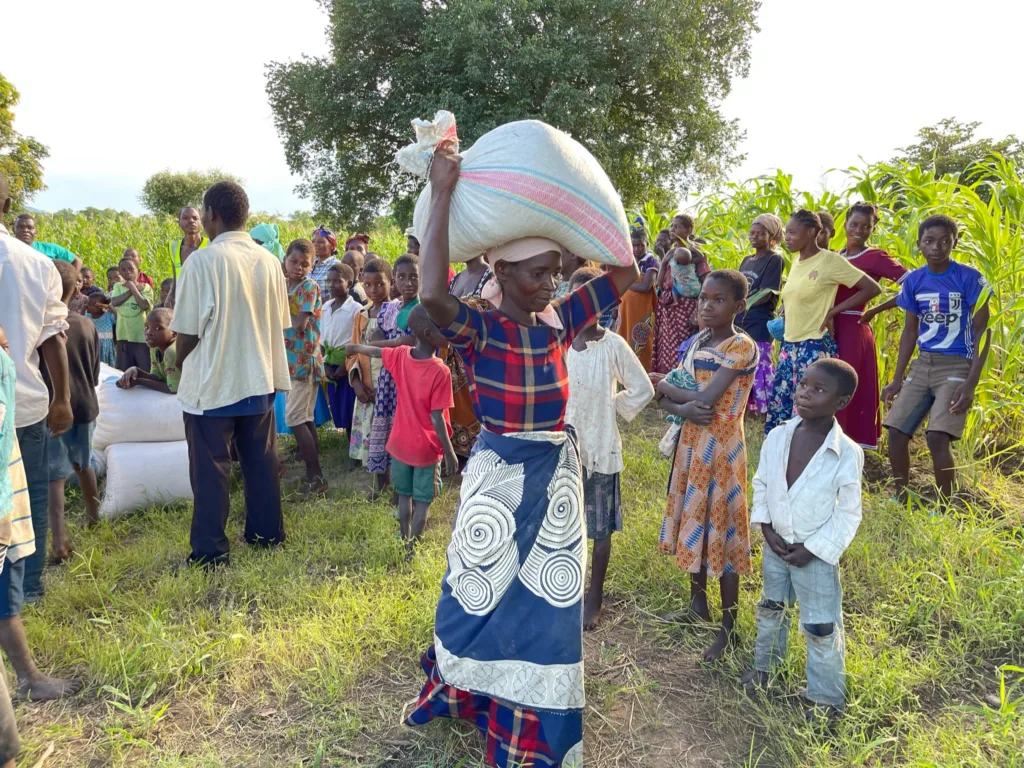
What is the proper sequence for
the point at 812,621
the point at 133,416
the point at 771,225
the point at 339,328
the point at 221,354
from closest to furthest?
the point at 812,621 → the point at 221,354 → the point at 133,416 → the point at 339,328 → the point at 771,225

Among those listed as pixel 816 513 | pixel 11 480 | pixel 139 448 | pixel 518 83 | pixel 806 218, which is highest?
pixel 518 83

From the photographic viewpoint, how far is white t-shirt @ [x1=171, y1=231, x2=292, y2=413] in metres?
3.54

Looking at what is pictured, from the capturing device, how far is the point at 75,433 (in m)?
4.09

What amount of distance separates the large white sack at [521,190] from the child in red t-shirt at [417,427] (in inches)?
66.1

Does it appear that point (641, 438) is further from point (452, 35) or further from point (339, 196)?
point (339, 196)

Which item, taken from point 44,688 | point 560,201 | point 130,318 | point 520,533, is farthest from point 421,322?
point 130,318

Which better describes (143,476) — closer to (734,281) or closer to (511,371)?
(511,371)

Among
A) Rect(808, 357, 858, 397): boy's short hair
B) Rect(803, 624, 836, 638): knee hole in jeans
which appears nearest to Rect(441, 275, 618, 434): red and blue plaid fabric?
Rect(808, 357, 858, 397): boy's short hair

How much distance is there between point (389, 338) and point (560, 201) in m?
2.82

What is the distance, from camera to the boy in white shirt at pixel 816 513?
236cm

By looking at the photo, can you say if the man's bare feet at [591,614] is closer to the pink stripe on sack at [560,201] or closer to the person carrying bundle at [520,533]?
the person carrying bundle at [520,533]

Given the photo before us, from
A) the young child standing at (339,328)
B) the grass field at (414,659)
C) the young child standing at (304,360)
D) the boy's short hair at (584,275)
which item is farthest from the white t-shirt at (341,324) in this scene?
the boy's short hair at (584,275)

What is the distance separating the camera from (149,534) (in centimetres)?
413

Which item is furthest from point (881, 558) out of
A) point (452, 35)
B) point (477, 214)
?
point (452, 35)
